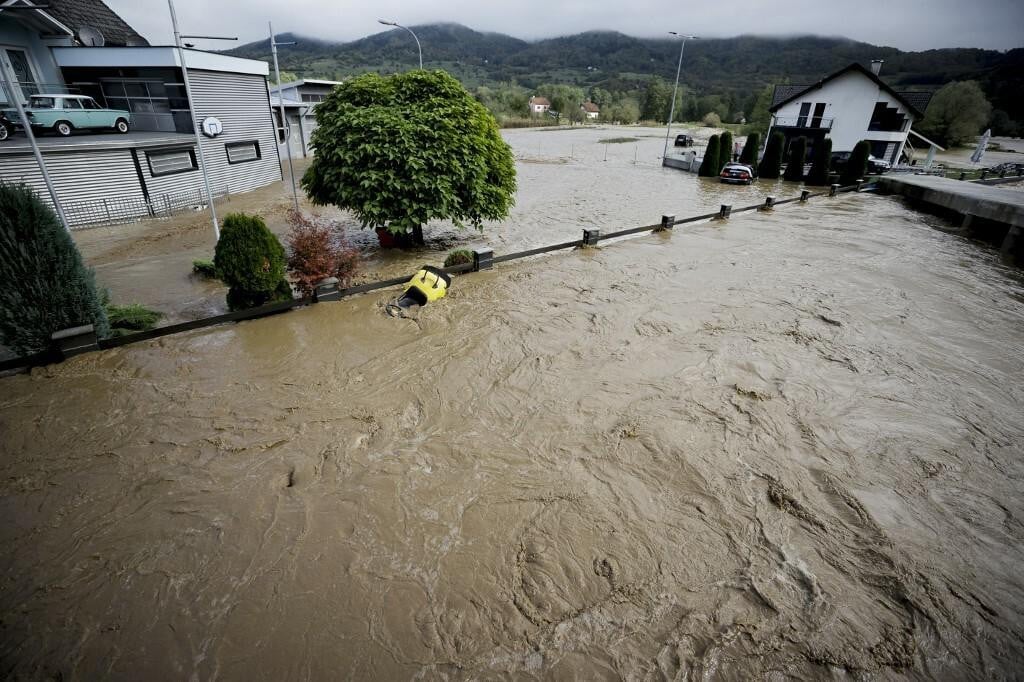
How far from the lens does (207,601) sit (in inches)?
124

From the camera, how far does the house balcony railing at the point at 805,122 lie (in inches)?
1222

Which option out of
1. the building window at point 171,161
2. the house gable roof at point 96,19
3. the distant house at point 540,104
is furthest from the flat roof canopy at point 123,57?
the distant house at point 540,104

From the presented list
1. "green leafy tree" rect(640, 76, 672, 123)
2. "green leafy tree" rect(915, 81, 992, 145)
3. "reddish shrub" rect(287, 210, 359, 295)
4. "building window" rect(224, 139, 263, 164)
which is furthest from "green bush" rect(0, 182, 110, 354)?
"green leafy tree" rect(640, 76, 672, 123)

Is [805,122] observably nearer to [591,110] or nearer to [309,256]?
[309,256]

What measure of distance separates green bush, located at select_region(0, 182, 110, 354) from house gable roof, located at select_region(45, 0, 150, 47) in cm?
1692

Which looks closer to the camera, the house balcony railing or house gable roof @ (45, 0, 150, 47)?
house gable roof @ (45, 0, 150, 47)

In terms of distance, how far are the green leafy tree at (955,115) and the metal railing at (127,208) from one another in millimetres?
61015

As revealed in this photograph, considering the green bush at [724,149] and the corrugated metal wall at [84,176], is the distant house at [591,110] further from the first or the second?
the corrugated metal wall at [84,176]

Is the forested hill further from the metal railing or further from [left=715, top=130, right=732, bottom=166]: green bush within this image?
the metal railing

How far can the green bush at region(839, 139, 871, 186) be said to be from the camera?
78.4 feet

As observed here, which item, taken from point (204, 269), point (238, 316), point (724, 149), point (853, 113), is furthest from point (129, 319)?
point (853, 113)

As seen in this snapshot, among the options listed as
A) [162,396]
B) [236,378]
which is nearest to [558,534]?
[236,378]

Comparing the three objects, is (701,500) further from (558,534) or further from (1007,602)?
(1007,602)

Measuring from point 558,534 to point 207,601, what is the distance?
2.68 meters
